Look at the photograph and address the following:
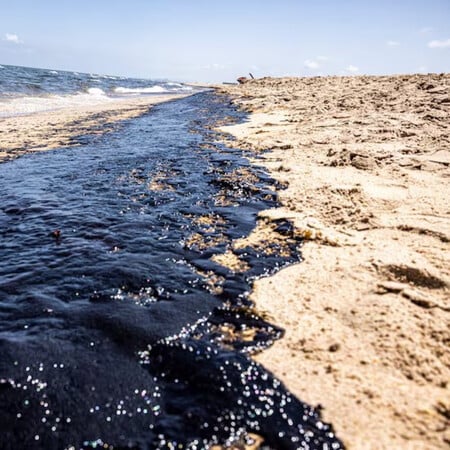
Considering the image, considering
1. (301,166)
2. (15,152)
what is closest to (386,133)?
(301,166)

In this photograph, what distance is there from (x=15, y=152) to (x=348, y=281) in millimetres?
8020

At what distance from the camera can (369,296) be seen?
7.95ft

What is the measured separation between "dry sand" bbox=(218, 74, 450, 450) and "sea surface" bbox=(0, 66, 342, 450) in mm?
154

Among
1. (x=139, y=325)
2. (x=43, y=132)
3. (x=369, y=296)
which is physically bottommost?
(x=139, y=325)

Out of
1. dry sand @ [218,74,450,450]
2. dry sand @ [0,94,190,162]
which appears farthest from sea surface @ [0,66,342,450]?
dry sand @ [0,94,190,162]

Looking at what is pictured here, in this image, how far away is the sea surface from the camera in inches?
64.7

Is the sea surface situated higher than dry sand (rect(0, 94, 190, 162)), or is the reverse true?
dry sand (rect(0, 94, 190, 162))

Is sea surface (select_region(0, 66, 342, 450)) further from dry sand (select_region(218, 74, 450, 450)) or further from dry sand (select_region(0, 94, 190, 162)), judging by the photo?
dry sand (select_region(0, 94, 190, 162))

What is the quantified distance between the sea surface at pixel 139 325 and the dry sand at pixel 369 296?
0.15 meters

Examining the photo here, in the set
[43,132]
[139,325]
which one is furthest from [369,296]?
[43,132]

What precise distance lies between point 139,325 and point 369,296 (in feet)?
5.46

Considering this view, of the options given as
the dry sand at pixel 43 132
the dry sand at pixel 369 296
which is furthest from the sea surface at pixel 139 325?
the dry sand at pixel 43 132

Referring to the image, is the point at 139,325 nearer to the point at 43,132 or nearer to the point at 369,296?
the point at 369,296

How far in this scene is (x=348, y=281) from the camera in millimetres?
2646
